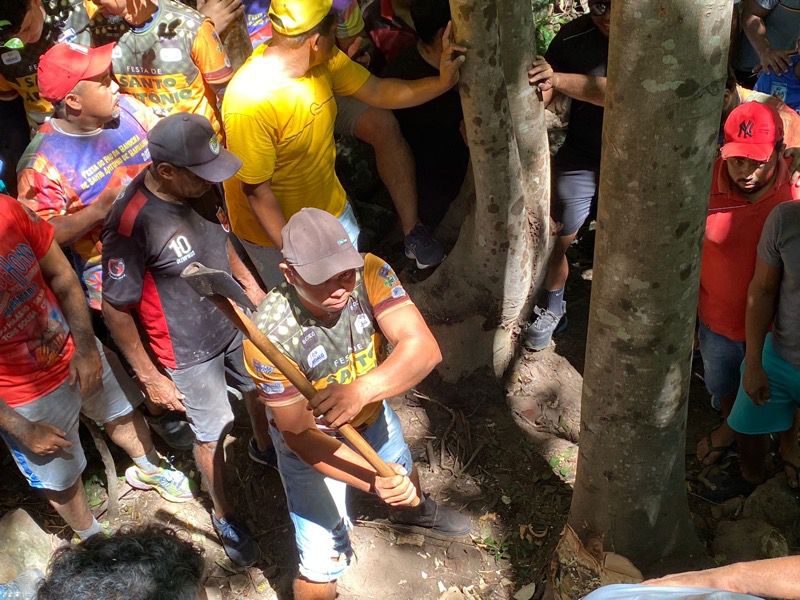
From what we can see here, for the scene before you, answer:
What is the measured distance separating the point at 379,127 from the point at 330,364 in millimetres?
2166

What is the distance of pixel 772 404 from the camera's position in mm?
3900

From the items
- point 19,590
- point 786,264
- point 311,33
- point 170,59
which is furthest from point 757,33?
point 19,590

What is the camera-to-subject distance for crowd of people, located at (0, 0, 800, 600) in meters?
3.21

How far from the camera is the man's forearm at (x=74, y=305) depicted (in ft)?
12.4

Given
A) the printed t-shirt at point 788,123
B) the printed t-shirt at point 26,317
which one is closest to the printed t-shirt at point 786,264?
the printed t-shirt at point 788,123

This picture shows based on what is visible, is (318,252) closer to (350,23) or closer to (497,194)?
(497,194)

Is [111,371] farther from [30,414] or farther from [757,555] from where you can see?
[757,555]

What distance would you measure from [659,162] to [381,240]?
3504 millimetres

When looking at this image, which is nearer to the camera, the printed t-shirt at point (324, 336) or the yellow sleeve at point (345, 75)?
the printed t-shirt at point (324, 336)

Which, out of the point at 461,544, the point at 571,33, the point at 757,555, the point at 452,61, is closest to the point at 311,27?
the point at 452,61

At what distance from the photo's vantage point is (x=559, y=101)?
5492mm

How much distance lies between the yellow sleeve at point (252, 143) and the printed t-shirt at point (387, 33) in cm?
139

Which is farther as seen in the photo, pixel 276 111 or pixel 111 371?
pixel 111 371

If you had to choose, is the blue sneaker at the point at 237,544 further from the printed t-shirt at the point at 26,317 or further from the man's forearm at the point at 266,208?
the man's forearm at the point at 266,208
